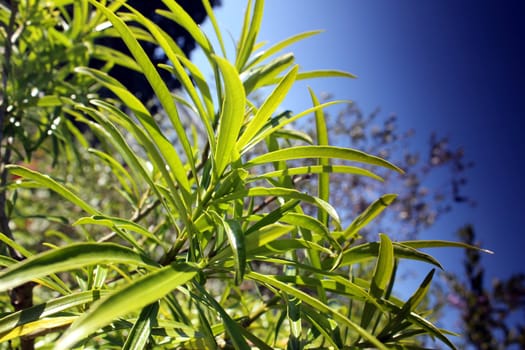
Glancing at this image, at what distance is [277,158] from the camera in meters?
0.38

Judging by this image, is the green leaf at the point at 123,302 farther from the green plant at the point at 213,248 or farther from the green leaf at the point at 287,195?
the green leaf at the point at 287,195

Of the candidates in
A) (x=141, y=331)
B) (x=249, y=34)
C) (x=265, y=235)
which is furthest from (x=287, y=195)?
(x=249, y=34)

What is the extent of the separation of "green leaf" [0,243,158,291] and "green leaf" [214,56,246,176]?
125 millimetres

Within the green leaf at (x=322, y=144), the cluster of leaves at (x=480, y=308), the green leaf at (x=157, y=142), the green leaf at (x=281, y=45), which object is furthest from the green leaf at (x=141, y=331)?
the cluster of leaves at (x=480, y=308)

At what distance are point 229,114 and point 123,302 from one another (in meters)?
0.17

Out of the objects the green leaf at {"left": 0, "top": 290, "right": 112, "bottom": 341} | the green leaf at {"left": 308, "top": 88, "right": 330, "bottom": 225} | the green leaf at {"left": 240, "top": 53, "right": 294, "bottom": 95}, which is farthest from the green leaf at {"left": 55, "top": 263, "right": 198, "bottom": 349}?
the green leaf at {"left": 240, "top": 53, "right": 294, "bottom": 95}

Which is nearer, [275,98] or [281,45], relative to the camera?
[275,98]

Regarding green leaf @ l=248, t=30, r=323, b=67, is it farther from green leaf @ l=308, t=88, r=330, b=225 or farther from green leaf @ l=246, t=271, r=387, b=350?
green leaf @ l=246, t=271, r=387, b=350

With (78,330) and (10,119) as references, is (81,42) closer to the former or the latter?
(10,119)

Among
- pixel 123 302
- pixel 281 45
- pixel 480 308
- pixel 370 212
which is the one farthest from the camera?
pixel 480 308

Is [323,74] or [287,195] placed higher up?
[323,74]

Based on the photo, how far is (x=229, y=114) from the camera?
0.35 m

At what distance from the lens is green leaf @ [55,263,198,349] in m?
0.23

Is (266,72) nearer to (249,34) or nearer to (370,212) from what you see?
(249,34)
